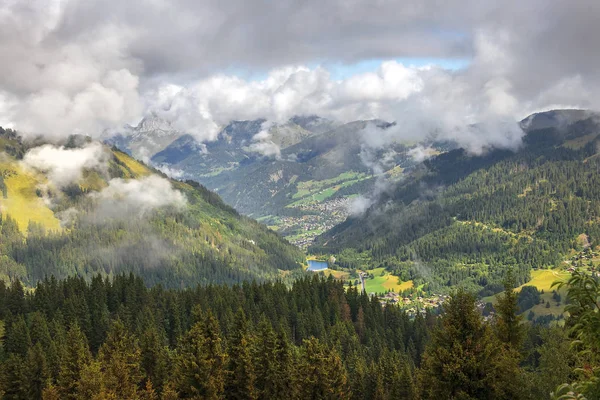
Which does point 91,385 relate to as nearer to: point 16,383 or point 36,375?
point 36,375

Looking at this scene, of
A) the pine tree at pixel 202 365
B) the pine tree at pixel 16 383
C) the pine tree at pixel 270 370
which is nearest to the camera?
the pine tree at pixel 202 365

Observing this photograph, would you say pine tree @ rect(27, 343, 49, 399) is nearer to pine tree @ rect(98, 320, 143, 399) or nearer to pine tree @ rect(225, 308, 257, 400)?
pine tree @ rect(98, 320, 143, 399)

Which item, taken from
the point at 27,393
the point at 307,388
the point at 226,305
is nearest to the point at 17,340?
the point at 27,393

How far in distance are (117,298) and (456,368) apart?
122 m

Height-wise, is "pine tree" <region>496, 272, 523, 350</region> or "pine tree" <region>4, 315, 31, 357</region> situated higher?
"pine tree" <region>4, 315, 31, 357</region>

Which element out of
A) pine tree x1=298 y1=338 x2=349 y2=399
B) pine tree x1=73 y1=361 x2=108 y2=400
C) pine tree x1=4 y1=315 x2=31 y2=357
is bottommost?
pine tree x1=298 y1=338 x2=349 y2=399

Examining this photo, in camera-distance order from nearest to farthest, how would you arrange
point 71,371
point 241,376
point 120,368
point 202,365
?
point 202,365, point 120,368, point 241,376, point 71,371

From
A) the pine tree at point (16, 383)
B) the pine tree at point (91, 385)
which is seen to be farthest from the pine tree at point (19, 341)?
the pine tree at point (91, 385)

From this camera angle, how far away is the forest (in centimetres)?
3306

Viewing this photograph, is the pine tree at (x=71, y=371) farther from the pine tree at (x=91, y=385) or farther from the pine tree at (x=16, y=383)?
the pine tree at (x=16, y=383)

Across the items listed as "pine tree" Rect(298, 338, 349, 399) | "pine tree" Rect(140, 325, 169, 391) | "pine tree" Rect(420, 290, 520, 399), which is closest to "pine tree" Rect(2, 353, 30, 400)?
"pine tree" Rect(140, 325, 169, 391)

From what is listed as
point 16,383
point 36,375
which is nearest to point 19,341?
point 16,383

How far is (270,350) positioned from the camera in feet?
186

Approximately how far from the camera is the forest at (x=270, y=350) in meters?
33.1
